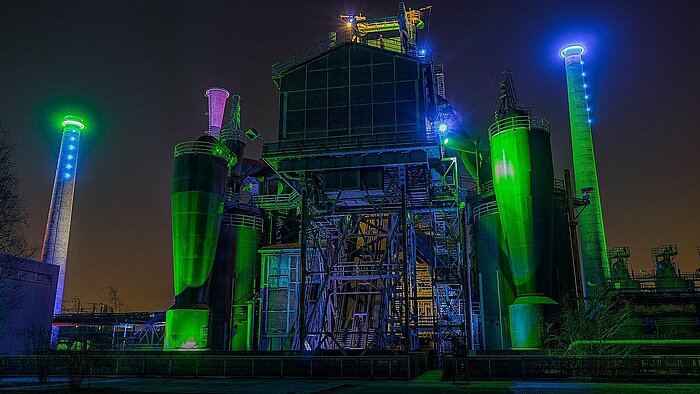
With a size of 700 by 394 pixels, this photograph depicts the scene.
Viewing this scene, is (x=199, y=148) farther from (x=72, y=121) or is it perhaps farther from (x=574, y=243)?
(x=72, y=121)

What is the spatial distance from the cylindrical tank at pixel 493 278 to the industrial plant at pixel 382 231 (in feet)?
0.40

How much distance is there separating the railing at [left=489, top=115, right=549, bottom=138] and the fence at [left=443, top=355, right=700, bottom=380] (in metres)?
18.1

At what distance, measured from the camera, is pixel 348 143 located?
34656mm

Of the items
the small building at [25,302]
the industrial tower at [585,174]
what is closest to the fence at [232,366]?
the small building at [25,302]

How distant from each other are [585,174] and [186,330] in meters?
42.2

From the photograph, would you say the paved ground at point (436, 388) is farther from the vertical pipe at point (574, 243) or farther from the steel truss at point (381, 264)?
the vertical pipe at point (574, 243)

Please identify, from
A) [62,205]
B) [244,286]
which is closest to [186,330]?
[244,286]

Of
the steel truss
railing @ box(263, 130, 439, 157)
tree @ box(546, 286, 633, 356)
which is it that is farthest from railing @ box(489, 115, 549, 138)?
tree @ box(546, 286, 633, 356)

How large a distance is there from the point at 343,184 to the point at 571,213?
17850 millimetres

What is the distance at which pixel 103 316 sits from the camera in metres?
70.1

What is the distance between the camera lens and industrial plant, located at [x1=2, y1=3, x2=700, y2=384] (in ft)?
114

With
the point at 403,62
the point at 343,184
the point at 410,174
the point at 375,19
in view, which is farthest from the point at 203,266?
the point at 375,19

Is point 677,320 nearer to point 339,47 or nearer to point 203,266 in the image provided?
point 339,47

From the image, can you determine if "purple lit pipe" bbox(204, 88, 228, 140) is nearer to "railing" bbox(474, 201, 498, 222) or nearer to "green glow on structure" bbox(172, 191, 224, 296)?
"green glow on structure" bbox(172, 191, 224, 296)
